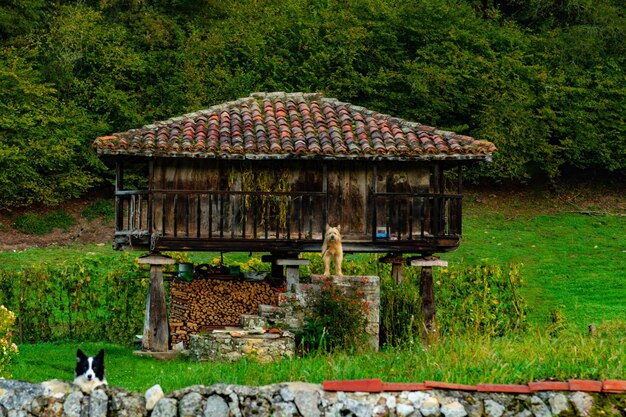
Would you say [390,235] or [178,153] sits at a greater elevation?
[178,153]

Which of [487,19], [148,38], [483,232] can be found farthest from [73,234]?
[487,19]

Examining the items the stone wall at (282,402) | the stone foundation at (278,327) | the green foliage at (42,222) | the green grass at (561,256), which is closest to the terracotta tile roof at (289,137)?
the stone foundation at (278,327)

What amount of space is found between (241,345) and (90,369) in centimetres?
581

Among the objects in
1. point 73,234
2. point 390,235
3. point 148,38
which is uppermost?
point 148,38

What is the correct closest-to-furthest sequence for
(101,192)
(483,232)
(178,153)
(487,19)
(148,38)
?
(178,153)
(483,232)
(101,192)
(148,38)
(487,19)

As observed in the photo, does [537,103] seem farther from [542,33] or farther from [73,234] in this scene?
[73,234]

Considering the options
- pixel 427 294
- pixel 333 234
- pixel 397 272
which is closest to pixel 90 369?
pixel 333 234

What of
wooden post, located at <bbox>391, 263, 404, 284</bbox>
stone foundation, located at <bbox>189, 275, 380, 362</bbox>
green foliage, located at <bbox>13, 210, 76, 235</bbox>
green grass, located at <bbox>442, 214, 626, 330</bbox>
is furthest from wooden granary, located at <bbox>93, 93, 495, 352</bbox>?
green foliage, located at <bbox>13, 210, 76, 235</bbox>

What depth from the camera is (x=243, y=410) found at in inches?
408

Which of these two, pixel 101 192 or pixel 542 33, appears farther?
pixel 542 33

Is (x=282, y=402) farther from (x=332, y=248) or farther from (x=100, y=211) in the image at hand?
(x=100, y=211)

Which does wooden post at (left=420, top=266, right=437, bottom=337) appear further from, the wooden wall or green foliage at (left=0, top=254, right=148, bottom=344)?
green foliage at (left=0, top=254, right=148, bottom=344)

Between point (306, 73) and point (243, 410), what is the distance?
30722 millimetres

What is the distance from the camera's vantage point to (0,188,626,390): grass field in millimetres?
A: 11242
